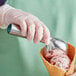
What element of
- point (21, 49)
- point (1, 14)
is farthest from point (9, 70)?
point (1, 14)

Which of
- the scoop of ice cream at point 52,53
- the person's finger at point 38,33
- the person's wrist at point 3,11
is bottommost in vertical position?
the scoop of ice cream at point 52,53

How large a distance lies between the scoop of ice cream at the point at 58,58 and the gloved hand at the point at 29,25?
0.23 feet

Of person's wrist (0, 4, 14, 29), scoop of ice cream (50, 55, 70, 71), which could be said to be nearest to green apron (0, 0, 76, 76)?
person's wrist (0, 4, 14, 29)

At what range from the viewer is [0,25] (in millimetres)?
1091

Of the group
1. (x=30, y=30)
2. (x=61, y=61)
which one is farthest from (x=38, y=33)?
(x=61, y=61)

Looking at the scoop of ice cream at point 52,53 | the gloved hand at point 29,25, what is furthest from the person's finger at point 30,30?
the scoop of ice cream at point 52,53

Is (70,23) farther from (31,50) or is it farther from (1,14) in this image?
(1,14)

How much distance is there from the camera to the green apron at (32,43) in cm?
112

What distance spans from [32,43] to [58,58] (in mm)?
176

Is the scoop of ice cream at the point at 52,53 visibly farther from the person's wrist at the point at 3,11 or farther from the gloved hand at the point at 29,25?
the person's wrist at the point at 3,11

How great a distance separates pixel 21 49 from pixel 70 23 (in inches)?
9.4

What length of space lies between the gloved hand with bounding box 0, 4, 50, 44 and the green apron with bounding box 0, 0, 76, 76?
0.31ft

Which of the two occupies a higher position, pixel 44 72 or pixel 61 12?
pixel 61 12

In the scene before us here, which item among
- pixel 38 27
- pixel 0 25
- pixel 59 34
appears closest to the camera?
pixel 38 27
